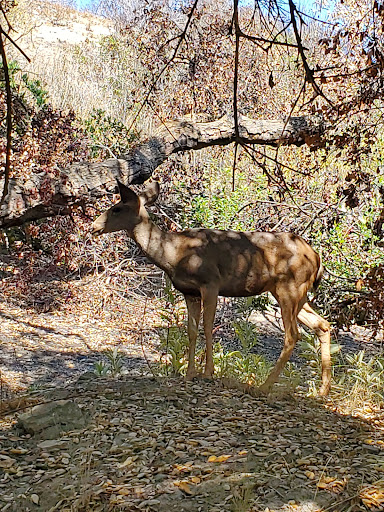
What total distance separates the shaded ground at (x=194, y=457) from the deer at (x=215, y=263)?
0.56m

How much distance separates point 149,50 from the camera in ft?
43.2

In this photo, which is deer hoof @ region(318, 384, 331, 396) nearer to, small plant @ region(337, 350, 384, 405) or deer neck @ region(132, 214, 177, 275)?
small plant @ region(337, 350, 384, 405)

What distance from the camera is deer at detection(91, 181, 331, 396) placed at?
215 inches

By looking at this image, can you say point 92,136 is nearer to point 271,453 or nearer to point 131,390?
point 131,390

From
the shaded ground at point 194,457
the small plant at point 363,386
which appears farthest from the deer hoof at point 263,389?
the small plant at point 363,386

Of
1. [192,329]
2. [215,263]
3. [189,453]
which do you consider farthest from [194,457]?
[215,263]

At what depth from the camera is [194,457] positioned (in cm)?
397

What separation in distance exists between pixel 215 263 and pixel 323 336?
135 cm

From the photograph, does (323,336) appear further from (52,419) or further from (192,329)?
(52,419)

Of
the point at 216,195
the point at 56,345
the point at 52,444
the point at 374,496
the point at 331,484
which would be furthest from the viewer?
the point at 216,195

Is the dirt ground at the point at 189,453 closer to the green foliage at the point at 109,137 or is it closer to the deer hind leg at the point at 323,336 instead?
the deer hind leg at the point at 323,336

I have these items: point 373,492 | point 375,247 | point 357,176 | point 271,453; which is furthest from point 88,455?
point 375,247

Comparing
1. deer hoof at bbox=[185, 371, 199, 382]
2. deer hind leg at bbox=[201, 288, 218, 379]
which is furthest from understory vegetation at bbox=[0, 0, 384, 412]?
deer hind leg at bbox=[201, 288, 218, 379]

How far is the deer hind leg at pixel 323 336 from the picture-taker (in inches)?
231
